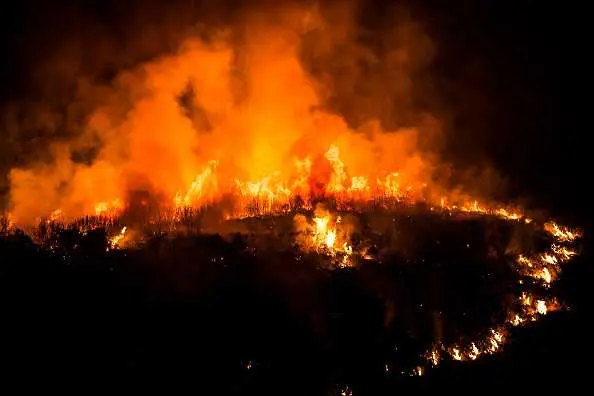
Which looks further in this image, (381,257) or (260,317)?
(381,257)

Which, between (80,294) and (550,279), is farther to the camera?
(550,279)

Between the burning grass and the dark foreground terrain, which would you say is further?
the burning grass

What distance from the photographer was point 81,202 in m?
28.5

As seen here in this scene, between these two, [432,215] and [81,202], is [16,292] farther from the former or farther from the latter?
[432,215]

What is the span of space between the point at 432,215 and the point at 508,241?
4586 millimetres

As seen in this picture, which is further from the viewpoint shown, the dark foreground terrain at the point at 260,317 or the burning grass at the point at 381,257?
the burning grass at the point at 381,257

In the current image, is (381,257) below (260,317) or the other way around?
the other way around

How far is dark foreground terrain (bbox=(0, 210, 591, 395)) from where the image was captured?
1622 cm

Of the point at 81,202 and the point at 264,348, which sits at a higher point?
the point at 81,202

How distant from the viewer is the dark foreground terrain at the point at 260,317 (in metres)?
16.2

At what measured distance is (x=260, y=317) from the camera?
19.4m

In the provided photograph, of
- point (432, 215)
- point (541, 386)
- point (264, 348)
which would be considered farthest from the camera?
point (432, 215)

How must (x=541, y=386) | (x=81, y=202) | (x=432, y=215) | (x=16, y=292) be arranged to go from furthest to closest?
(x=432, y=215)
(x=81, y=202)
(x=16, y=292)
(x=541, y=386)

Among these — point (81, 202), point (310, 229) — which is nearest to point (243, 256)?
point (310, 229)
